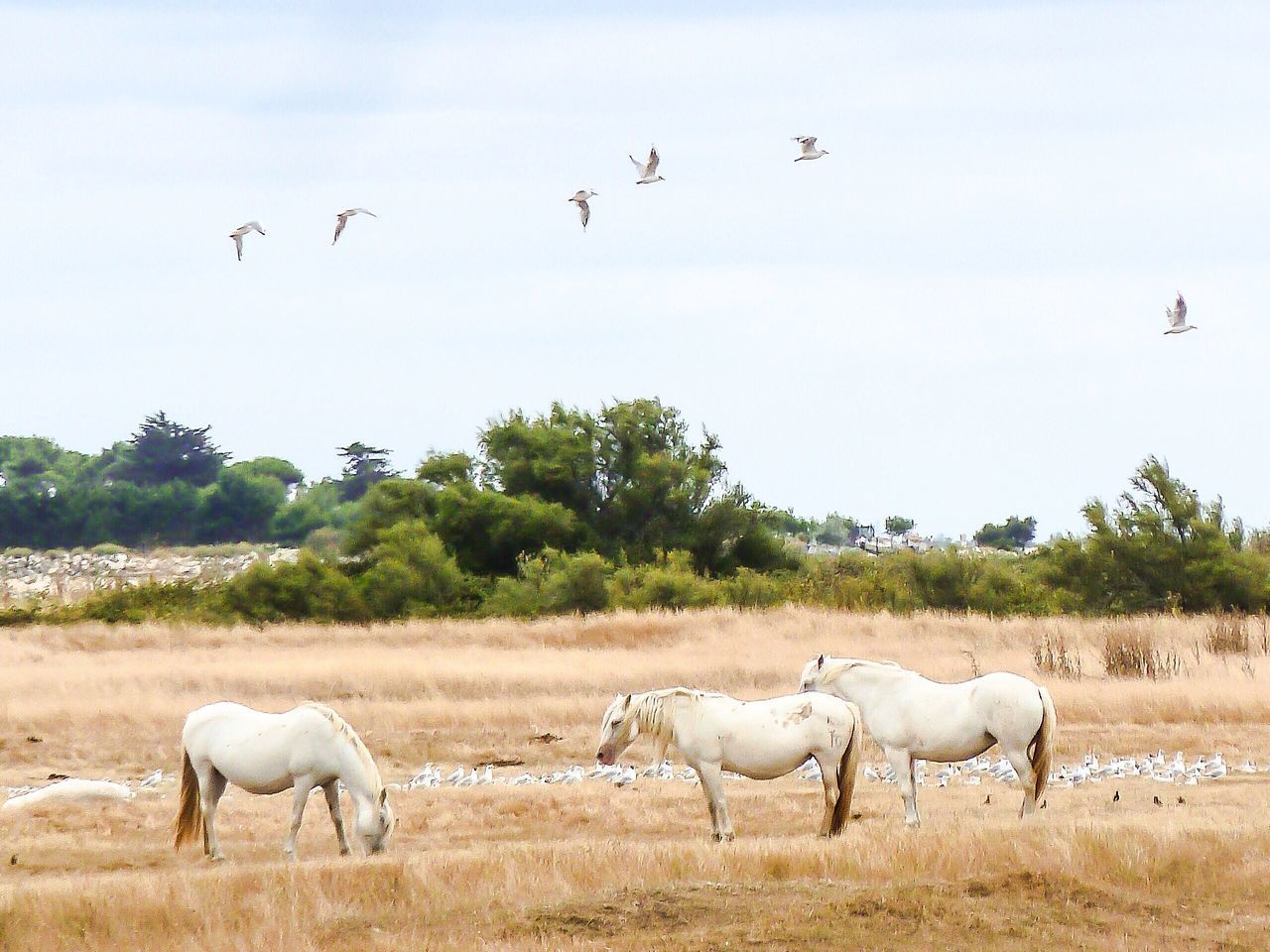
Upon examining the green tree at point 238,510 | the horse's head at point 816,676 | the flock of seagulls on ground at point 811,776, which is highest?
Answer: the green tree at point 238,510

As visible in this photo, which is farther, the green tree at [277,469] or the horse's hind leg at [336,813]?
the green tree at [277,469]

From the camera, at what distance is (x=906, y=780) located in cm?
1476

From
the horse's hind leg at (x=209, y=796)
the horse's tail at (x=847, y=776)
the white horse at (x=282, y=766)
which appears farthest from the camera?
the horse's hind leg at (x=209, y=796)

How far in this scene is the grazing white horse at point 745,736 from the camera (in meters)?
14.0

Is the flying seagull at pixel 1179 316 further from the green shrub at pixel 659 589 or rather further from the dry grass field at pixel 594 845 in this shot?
the green shrub at pixel 659 589

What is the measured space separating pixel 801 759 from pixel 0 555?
88.9m

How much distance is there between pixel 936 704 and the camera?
14867 mm

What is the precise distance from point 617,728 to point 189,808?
3952 mm

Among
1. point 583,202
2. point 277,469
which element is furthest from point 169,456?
point 583,202

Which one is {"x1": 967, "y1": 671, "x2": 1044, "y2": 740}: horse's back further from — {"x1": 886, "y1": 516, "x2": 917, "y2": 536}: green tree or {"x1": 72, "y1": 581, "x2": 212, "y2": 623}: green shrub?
{"x1": 886, "y1": 516, "x2": 917, "y2": 536}: green tree

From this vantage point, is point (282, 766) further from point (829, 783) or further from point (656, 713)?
point (829, 783)

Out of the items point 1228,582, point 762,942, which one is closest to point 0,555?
point 1228,582

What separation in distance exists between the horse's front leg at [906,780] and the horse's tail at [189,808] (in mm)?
6347

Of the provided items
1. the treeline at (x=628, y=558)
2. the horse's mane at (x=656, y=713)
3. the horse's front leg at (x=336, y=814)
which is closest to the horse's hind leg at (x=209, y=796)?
the horse's front leg at (x=336, y=814)
